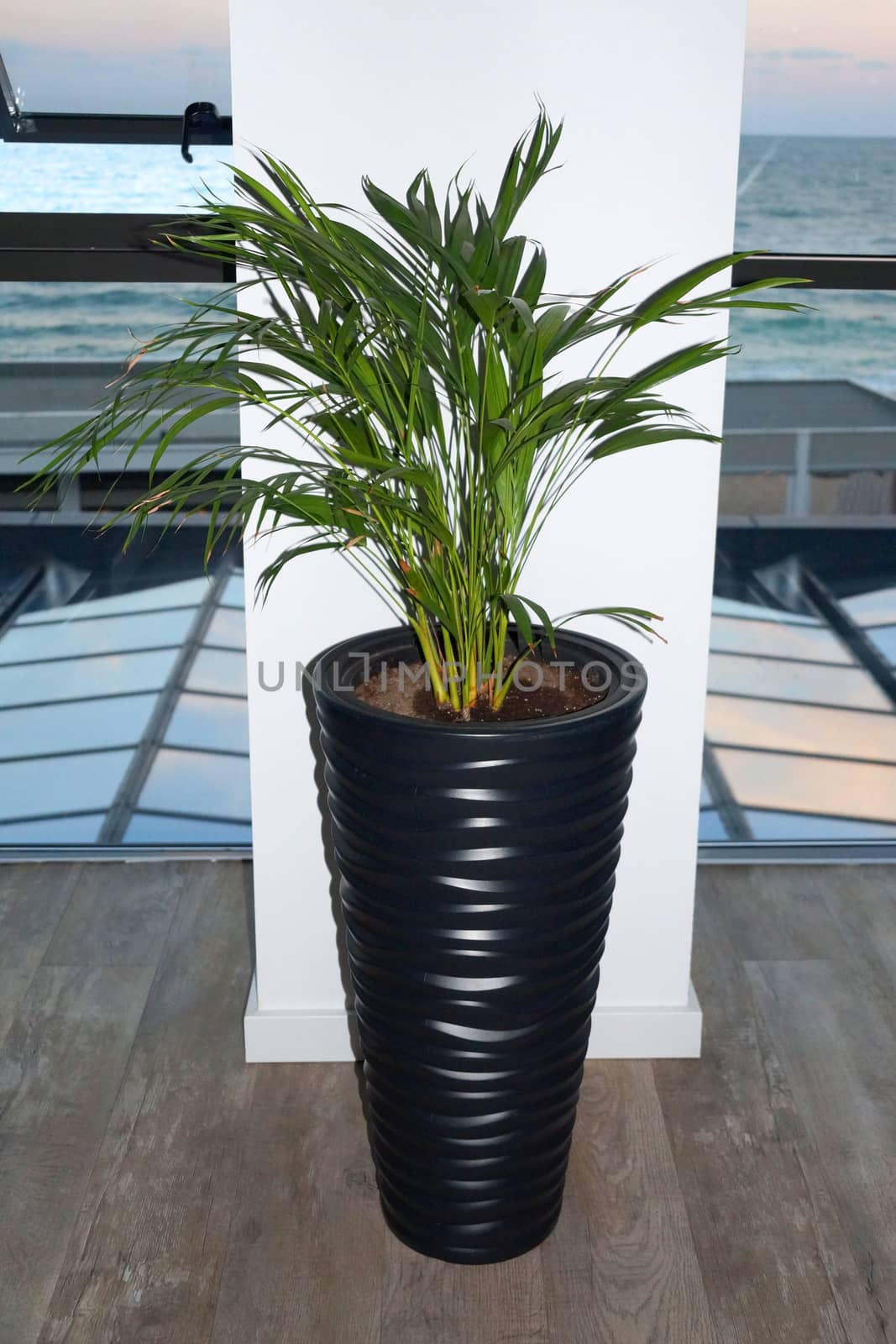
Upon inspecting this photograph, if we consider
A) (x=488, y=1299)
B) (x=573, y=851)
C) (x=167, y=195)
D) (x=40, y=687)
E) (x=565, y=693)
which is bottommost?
(x=488, y=1299)

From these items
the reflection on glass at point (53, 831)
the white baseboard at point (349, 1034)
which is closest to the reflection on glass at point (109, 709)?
the reflection on glass at point (53, 831)

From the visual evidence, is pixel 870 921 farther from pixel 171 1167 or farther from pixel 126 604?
pixel 126 604

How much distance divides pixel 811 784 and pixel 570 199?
1511mm

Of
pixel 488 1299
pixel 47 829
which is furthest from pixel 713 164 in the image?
pixel 47 829

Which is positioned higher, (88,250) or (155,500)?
(88,250)

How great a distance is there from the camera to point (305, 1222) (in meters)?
1.69

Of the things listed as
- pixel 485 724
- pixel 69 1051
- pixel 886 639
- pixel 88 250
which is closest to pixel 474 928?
pixel 485 724

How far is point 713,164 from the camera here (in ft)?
5.52

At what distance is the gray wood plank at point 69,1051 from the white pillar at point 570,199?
0.77ft

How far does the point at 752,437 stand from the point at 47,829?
1.75 m

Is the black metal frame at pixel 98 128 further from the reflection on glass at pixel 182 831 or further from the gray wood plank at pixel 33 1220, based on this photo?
the gray wood plank at pixel 33 1220

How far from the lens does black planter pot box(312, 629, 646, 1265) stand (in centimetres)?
138

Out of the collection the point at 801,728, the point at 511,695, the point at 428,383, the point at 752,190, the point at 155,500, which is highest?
the point at 752,190

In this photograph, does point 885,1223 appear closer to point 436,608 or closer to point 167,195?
point 436,608
